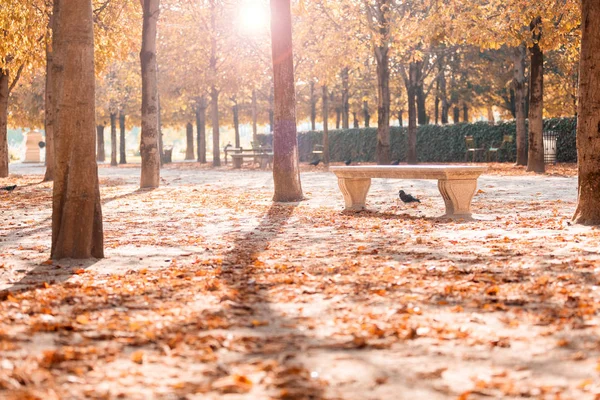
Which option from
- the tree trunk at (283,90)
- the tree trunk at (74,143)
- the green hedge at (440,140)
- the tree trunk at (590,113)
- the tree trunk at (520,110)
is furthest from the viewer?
the green hedge at (440,140)

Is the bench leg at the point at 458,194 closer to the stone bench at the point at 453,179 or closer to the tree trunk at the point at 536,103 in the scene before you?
the stone bench at the point at 453,179

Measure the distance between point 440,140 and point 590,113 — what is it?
27528 millimetres

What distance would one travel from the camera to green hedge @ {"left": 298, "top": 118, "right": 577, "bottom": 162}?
31172 mm

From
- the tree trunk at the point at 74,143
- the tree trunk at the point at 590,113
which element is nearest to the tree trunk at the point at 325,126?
the tree trunk at the point at 590,113

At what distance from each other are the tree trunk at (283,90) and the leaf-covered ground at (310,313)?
413cm

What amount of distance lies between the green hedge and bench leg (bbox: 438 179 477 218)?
66.0 feet

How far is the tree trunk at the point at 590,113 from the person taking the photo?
9.78 meters

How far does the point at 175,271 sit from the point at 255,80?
2790 cm

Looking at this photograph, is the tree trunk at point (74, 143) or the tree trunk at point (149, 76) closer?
the tree trunk at point (74, 143)

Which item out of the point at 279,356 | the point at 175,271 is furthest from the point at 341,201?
the point at 279,356

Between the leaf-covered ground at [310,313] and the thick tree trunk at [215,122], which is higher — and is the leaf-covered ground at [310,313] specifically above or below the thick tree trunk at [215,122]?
below

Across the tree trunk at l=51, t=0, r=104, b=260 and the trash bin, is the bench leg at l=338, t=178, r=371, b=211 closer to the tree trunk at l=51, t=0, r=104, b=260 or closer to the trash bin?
the tree trunk at l=51, t=0, r=104, b=260

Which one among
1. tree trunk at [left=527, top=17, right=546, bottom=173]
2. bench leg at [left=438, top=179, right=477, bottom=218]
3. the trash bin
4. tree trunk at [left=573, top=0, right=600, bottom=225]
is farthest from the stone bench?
the trash bin

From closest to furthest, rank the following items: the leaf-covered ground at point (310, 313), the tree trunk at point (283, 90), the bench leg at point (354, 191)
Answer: the leaf-covered ground at point (310, 313)
the bench leg at point (354, 191)
the tree trunk at point (283, 90)
